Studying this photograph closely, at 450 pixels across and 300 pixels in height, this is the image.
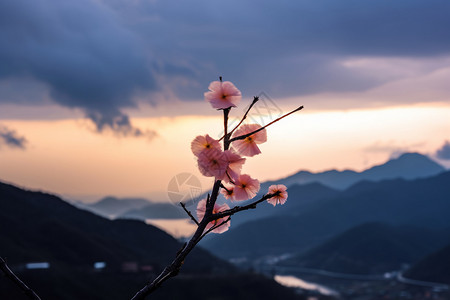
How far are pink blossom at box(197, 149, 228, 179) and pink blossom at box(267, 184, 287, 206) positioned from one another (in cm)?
71

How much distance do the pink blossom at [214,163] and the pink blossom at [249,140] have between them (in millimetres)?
366

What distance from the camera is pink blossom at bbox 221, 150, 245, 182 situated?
3.90 metres

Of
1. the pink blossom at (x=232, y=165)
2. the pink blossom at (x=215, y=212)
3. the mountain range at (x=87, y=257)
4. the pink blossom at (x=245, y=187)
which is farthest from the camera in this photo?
the mountain range at (x=87, y=257)

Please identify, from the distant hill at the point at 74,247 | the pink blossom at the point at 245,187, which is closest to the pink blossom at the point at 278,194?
the pink blossom at the point at 245,187

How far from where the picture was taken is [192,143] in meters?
3.83

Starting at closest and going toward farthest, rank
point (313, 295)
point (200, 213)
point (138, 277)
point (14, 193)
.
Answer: point (200, 213)
point (138, 277)
point (14, 193)
point (313, 295)

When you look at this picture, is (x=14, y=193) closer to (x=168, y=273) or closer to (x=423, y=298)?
(x=423, y=298)

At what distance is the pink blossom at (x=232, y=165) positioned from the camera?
3.90m

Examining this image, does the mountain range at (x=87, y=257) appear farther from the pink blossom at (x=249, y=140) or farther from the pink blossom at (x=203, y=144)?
the pink blossom at (x=203, y=144)

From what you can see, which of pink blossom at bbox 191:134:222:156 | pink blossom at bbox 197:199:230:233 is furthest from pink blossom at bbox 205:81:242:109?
pink blossom at bbox 197:199:230:233

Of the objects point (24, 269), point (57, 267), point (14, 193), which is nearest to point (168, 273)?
point (24, 269)

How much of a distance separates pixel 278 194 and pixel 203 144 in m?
0.90

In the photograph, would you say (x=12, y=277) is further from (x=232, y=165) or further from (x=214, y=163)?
(x=232, y=165)

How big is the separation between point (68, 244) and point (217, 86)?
460ft
